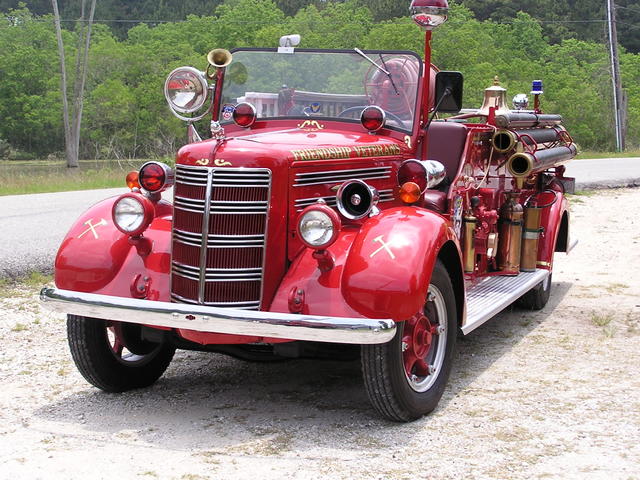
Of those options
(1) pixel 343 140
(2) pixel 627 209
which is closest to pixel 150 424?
(1) pixel 343 140

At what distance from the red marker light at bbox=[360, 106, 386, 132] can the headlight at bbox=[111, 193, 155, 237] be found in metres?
1.54

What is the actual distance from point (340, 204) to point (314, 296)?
60 centimetres

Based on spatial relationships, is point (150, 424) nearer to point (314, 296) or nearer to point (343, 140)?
point (314, 296)

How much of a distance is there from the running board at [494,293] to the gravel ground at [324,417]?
37 centimetres

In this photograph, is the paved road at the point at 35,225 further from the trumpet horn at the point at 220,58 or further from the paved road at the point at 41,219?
Answer: the trumpet horn at the point at 220,58

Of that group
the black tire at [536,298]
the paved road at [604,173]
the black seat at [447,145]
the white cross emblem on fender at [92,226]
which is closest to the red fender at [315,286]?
the white cross emblem on fender at [92,226]

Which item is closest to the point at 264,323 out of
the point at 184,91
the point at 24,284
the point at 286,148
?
the point at 286,148

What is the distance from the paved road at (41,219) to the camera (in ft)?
29.6

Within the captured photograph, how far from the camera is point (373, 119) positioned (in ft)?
18.9

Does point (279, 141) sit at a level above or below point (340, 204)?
above

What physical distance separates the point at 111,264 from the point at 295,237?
1080mm

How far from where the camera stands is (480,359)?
20.4 ft

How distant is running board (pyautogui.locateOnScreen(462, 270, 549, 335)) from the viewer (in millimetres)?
5778

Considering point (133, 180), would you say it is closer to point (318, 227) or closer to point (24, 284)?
point (318, 227)
